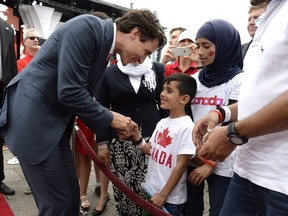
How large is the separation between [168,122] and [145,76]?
19.2 inches

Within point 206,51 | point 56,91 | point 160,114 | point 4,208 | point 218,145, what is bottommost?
point 4,208

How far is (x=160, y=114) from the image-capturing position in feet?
7.97

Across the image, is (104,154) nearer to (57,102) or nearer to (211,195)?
(57,102)

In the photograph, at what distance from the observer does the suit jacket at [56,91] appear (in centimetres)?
145

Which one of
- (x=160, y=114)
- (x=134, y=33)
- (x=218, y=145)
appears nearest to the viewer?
(x=218, y=145)

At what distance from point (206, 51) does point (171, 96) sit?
1.23 ft

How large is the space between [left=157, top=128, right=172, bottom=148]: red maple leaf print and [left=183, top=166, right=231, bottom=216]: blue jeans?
0.80 ft

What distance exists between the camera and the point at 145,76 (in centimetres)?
230

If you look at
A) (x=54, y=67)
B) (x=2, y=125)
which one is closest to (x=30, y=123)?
(x=2, y=125)

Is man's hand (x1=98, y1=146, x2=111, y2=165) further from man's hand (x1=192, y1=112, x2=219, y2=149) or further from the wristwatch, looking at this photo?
the wristwatch

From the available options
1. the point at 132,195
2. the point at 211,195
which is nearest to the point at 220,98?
the point at 211,195

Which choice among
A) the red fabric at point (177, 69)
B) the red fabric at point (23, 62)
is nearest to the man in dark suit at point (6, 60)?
the red fabric at point (23, 62)

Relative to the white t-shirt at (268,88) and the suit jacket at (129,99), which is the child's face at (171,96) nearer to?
the suit jacket at (129,99)

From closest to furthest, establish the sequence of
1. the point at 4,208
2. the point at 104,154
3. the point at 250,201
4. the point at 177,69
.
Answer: the point at 250,201 → the point at 104,154 → the point at 177,69 → the point at 4,208
